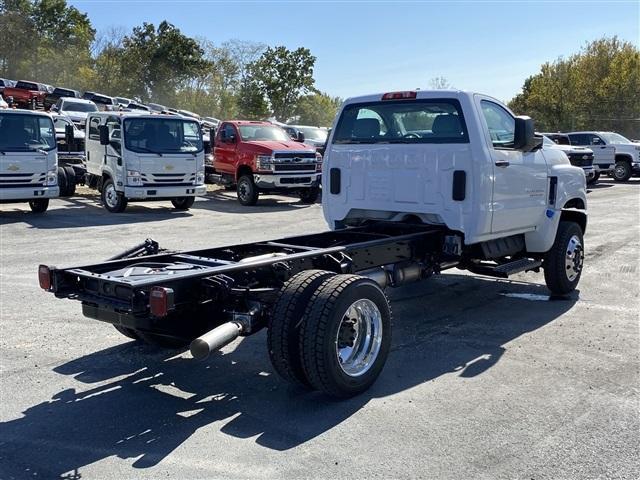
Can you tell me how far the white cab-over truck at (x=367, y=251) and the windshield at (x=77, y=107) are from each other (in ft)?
83.0

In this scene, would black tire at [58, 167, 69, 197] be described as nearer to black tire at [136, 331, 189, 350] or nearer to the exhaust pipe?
black tire at [136, 331, 189, 350]

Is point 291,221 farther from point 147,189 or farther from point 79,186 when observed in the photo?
point 79,186

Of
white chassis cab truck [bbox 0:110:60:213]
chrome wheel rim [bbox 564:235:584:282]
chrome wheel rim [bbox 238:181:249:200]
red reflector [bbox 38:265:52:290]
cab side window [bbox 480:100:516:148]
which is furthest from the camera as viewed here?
chrome wheel rim [bbox 238:181:249:200]

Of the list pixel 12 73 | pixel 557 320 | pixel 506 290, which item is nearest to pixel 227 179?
pixel 506 290

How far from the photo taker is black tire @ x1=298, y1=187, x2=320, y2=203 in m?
19.5

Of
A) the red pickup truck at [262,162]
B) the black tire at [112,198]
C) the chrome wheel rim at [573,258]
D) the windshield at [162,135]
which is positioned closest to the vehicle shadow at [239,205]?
the red pickup truck at [262,162]

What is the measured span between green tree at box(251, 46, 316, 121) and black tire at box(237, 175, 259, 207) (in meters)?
31.4

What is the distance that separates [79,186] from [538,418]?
67.5 feet

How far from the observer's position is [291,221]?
51.6 feet

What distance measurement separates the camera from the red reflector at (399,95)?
7002 millimetres

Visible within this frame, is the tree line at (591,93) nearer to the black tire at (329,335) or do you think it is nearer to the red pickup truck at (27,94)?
the red pickup truck at (27,94)

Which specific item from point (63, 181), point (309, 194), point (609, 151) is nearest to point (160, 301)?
point (309, 194)

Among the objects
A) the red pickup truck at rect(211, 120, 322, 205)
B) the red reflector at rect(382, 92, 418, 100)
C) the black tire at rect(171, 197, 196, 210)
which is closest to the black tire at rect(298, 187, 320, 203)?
the red pickup truck at rect(211, 120, 322, 205)

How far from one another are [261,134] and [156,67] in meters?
36.8
